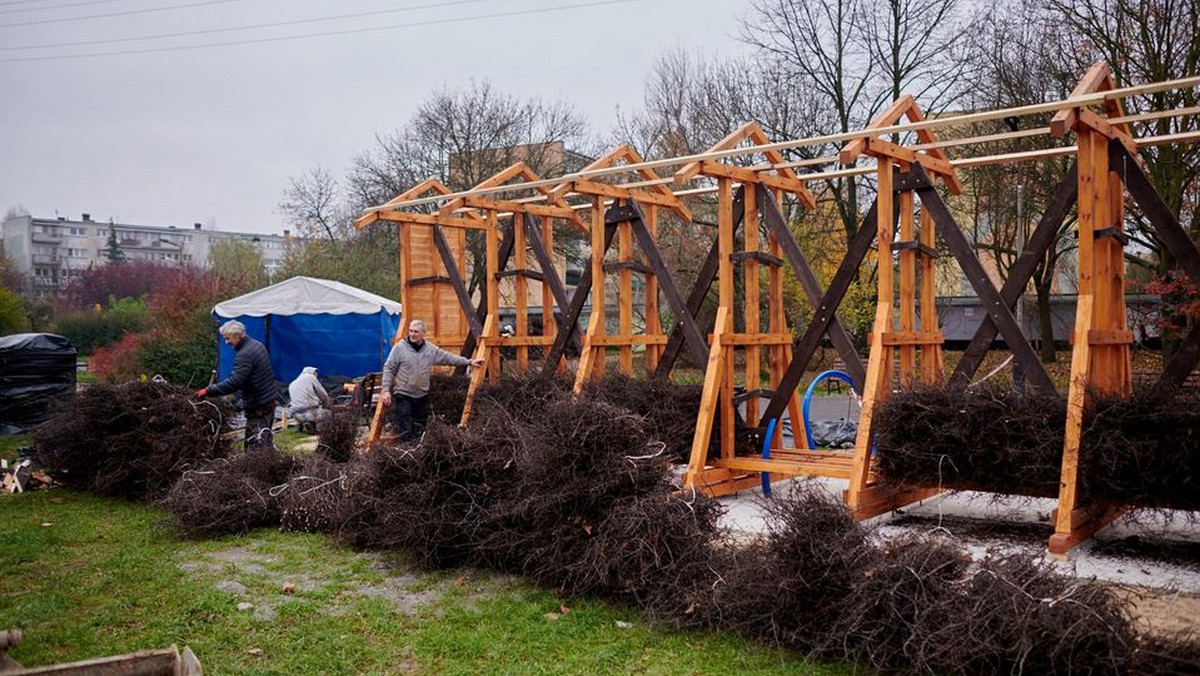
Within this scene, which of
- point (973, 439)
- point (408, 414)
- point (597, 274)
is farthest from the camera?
point (408, 414)

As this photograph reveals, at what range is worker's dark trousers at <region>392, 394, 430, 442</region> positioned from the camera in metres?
10.0

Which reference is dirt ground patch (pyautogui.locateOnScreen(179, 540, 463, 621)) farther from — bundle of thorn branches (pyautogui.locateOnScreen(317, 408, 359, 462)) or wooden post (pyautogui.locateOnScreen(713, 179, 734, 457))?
wooden post (pyautogui.locateOnScreen(713, 179, 734, 457))

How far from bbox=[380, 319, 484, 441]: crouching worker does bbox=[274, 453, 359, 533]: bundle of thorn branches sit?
1.81 meters

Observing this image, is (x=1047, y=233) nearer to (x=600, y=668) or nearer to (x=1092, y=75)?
(x=1092, y=75)

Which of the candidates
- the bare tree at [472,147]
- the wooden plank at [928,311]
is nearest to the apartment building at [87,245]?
the bare tree at [472,147]

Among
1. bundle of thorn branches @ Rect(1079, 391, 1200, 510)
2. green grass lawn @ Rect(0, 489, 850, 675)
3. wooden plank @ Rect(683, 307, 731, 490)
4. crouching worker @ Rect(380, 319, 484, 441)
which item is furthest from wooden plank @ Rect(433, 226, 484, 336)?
bundle of thorn branches @ Rect(1079, 391, 1200, 510)

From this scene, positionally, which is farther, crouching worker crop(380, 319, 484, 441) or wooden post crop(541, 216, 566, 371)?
wooden post crop(541, 216, 566, 371)

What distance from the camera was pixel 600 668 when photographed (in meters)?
4.56

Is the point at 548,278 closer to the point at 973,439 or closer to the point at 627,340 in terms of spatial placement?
the point at 627,340

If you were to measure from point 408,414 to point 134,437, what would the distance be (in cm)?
279

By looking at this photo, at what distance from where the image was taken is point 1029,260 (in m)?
7.37

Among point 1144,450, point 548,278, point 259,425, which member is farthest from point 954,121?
point 259,425

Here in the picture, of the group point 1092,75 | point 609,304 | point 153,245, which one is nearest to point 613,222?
point 1092,75

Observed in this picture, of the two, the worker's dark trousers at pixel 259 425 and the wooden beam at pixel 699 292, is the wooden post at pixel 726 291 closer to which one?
the wooden beam at pixel 699 292
